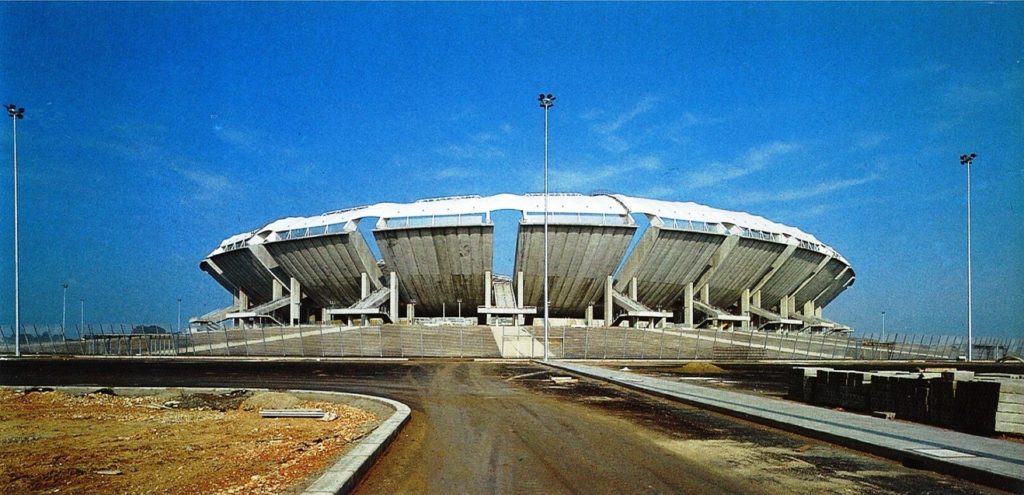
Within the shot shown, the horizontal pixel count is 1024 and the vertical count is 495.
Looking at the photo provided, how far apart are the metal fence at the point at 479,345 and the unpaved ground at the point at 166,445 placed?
23569mm

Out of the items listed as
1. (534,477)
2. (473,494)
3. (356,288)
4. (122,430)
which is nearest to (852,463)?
(534,477)

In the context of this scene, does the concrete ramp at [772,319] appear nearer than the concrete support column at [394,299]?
No

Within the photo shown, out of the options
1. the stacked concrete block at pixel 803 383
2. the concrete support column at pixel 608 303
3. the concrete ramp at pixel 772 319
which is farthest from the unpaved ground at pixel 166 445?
the concrete ramp at pixel 772 319

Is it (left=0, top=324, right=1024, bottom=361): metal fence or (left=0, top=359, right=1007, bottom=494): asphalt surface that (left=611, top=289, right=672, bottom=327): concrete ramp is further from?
(left=0, top=359, right=1007, bottom=494): asphalt surface

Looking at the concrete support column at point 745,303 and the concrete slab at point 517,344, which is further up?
the concrete support column at point 745,303

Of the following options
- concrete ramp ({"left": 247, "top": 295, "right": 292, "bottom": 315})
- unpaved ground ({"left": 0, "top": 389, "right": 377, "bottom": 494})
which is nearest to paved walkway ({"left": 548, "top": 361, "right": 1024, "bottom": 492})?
unpaved ground ({"left": 0, "top": 389, "right": 377, "bottom": 494})

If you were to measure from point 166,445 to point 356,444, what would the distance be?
2701mm

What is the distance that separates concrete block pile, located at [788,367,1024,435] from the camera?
32.0 ft

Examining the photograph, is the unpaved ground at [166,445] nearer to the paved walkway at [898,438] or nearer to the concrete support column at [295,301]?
the paved walkway at [898,438]

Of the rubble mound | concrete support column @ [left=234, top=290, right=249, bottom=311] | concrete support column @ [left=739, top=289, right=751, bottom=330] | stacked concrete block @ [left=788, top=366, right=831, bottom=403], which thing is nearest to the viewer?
the rubble mound

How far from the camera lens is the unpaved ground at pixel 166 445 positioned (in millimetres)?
6811

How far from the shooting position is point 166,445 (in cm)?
928

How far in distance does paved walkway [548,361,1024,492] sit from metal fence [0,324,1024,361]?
24.3 metres

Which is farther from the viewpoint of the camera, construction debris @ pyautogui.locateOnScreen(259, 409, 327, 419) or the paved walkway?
construction debris @ pyautogui.locateOnScreen(259, 409, 327, 419)
